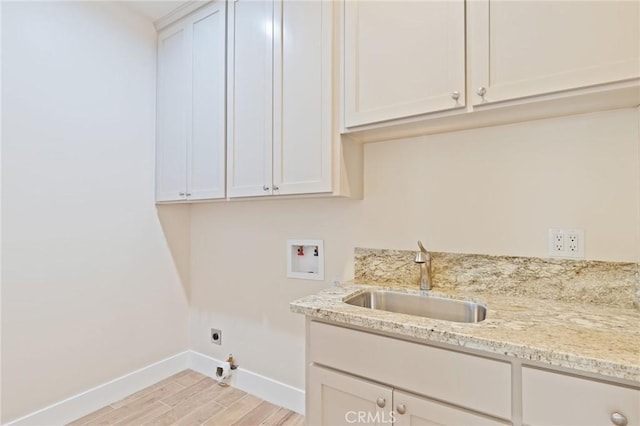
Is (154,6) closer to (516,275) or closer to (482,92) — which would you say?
(482,92)

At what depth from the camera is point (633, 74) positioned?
3.33ft

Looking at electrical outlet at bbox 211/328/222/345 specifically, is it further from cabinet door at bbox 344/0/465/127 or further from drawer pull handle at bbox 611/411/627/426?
drawer pull handle at bbox 611/411/627/426

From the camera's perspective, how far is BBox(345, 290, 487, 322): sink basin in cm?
140

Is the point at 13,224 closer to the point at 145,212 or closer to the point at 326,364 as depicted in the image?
the point at 145,212

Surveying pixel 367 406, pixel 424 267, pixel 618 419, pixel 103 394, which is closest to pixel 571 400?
pixel 618 419

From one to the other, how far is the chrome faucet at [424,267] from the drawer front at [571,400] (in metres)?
0.63

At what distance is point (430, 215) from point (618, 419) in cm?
98

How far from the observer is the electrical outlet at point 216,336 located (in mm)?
2454

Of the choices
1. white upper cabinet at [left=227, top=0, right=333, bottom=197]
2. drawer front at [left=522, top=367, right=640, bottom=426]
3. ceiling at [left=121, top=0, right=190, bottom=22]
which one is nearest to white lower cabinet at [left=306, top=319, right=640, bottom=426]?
drawer front at [left=522, top=367, right=640, bottom=426]

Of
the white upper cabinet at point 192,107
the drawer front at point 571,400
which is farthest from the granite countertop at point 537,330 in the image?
the white upper cabinet at point 192,107

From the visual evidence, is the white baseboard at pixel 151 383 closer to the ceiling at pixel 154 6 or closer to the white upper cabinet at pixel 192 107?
the white upper cabinet at pixel 192 107

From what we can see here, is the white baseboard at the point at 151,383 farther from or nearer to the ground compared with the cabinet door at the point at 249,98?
nearer to the ground

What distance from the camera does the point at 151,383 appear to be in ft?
7.59

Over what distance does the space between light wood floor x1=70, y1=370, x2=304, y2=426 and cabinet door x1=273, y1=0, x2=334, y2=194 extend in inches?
53.9
